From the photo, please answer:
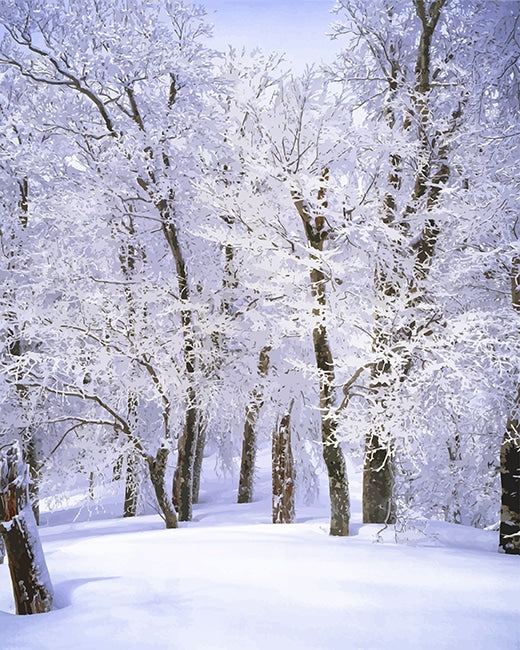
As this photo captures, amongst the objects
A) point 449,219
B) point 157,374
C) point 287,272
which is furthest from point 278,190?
point 157,374

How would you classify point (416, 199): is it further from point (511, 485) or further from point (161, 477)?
point (161, 477)

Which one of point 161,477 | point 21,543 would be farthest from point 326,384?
point 21,543

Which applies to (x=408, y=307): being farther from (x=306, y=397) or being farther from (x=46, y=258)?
(x=46, y=258)

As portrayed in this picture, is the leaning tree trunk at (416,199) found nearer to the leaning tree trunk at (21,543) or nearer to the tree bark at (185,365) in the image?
the tree bark at (185,365)

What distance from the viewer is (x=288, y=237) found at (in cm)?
820

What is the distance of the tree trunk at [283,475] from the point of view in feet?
38.4

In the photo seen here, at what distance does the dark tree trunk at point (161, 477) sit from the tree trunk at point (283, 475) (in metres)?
2.38

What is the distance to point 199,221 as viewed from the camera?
10453 mm

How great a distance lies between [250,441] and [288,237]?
792 cm

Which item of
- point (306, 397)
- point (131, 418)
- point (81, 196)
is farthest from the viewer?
point (306, 397)

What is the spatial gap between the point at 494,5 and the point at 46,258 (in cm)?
826

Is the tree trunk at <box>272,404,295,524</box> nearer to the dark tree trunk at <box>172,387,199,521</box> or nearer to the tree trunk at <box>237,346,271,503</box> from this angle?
the tree trunk at <box>237,346,271,503</box>

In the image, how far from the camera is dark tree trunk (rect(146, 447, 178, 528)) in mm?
9688

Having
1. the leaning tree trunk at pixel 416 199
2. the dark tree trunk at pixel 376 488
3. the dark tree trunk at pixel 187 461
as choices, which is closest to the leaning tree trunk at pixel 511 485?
the leaning tree trunk at pixel 416 199
